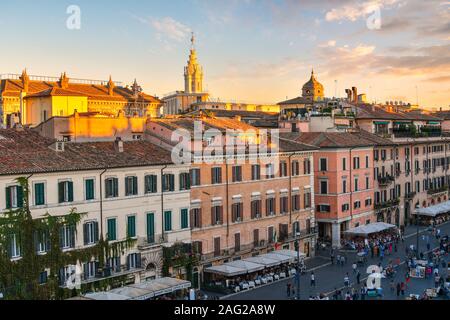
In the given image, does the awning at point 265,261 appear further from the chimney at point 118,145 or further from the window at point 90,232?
the window at point 90,232

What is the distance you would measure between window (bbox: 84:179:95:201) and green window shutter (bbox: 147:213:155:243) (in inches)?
178

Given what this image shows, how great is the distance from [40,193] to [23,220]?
1.75 m

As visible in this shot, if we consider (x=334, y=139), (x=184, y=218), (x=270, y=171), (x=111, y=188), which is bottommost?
(x=184, y=218)

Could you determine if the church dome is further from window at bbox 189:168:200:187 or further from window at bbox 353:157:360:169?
window at bbox 189:168:200:187

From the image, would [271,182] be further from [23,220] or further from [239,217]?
[23,220]

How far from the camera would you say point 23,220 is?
32.4 meters

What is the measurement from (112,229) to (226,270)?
27.2 ft

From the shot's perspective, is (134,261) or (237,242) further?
(237,242)

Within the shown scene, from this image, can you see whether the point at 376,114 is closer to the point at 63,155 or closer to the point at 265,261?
the point at 265,261

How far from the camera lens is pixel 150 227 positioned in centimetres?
3944

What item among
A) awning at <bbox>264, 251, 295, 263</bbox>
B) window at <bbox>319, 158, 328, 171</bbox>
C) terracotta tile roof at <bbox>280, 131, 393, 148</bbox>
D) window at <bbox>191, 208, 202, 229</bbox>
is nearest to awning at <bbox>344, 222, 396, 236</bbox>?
window at <bbox>319, 158, 328, 171</bbox>

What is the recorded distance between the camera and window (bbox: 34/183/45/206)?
3316cm

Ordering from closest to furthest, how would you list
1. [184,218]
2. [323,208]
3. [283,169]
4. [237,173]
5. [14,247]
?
[14,247]
[184,218]
[237,173]
[283,169]
[323,208]

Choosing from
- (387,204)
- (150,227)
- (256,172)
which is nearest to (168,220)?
(150,227)
